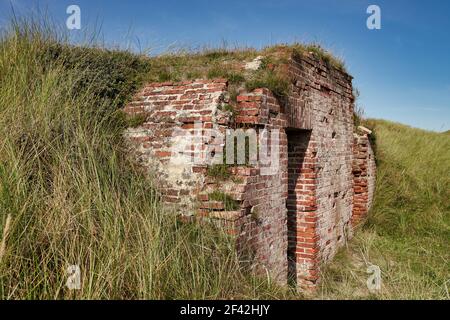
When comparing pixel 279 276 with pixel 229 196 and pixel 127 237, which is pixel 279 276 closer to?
pixel 229 196

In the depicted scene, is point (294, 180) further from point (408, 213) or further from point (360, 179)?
point (408, 213)

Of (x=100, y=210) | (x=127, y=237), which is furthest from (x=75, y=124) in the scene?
(x=127, y=237)

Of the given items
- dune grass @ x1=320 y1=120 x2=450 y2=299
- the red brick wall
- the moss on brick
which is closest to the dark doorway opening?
dune grass @ x1=320 y1=120 x2=450 y2=299

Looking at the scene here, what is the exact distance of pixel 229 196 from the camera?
3.99 metres

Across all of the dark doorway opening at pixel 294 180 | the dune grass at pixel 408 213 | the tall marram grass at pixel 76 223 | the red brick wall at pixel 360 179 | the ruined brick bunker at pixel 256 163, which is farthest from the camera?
the red brick wall at pixel 360 179

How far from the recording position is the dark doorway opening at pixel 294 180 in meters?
5.82

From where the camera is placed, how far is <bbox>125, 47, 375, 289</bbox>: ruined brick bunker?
4129 millimetres

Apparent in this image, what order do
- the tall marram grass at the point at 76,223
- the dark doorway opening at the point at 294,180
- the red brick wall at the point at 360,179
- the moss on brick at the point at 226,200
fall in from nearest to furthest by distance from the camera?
the tall marram grass at the point at 76,223
the moss on brick at the point at 226,200
the dark doorway opening at the point at 294,180
the red brick wall at the point at 360,179

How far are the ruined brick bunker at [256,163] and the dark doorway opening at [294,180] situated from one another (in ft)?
0.05

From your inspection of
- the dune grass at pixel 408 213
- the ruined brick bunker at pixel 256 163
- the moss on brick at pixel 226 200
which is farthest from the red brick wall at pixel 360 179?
the moss on brick at pixel 226 200

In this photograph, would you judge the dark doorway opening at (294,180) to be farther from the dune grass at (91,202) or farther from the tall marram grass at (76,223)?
the tall marram grass at (76,223)

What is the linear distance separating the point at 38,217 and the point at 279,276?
3.13 metres

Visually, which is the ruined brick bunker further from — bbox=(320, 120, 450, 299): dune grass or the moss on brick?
bbox=(320, 120, 450, 299): dune grass

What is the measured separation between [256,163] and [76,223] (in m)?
2.16
